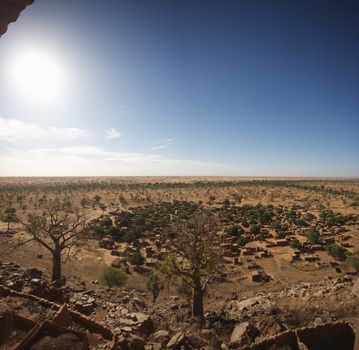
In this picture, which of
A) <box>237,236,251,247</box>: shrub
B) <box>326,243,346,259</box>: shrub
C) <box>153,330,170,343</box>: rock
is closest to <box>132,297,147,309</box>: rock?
<box>153,330,170,343</box>: rock

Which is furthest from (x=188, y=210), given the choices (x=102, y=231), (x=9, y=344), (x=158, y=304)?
(x=9, y=344)

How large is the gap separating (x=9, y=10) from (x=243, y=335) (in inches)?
494

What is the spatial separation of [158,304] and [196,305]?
3545 mm

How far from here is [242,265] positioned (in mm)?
23531

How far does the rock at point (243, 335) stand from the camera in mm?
10477

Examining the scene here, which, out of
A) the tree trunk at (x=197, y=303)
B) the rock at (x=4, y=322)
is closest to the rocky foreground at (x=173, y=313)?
the tree trunk at (x=197, y=303)

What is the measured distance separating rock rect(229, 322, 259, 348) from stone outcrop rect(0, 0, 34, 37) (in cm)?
1222

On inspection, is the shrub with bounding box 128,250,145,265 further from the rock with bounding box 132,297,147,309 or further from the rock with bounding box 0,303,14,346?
the rock with bounding box 0,303,14,346

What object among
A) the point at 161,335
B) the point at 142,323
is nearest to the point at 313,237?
the point at 161,335

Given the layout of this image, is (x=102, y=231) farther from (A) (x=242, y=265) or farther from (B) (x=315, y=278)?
(B) (x=315, y=278)

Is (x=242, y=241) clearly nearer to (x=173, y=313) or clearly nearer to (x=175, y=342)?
(x=173, y=313)

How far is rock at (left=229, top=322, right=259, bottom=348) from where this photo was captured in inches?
412

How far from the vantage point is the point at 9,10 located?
232 inches

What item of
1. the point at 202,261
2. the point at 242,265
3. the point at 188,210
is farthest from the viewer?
the point at 188,210
